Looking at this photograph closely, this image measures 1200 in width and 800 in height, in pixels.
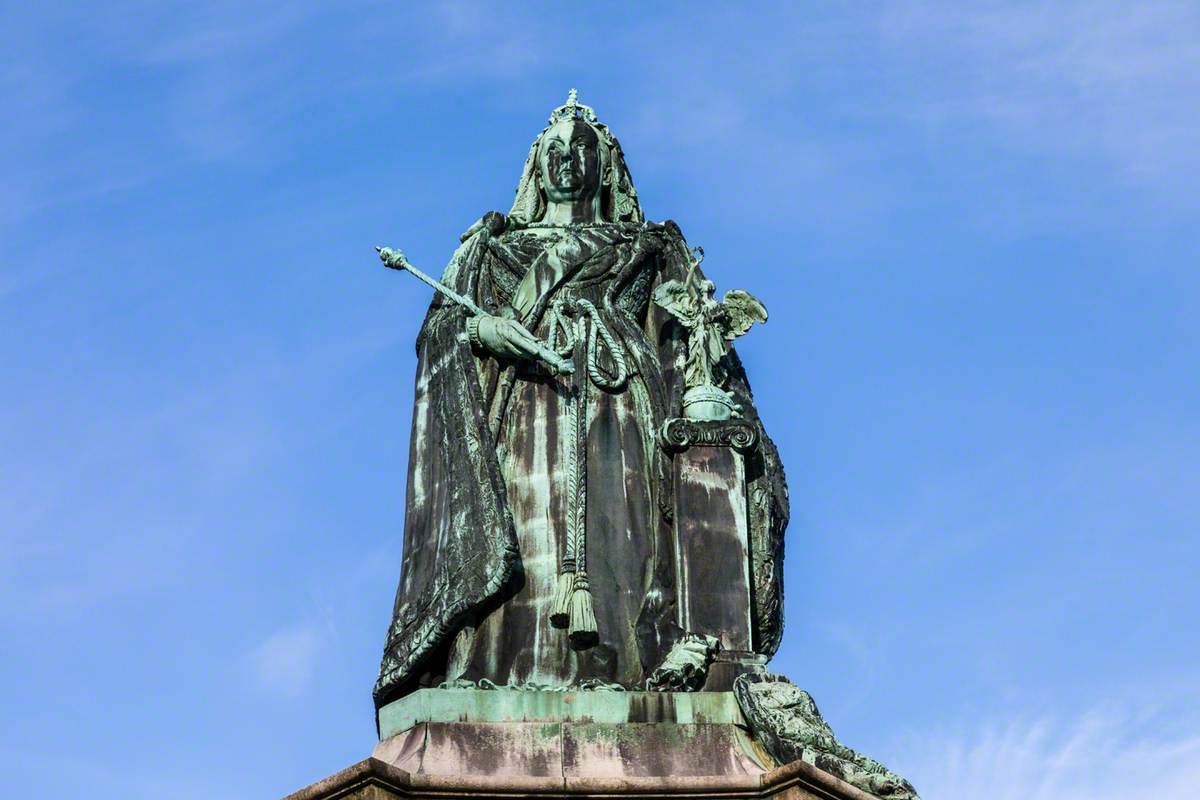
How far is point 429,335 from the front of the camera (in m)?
20.1

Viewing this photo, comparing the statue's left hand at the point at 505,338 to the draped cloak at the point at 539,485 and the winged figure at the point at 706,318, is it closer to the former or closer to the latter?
the draped cloak at the point at 539,485

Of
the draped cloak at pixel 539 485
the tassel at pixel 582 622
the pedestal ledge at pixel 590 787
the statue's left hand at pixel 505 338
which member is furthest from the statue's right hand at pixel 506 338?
the pedestal ledge at pixel 590 787

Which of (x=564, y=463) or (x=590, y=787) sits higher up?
(x=564, y=463)

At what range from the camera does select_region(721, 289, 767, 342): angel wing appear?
19.7 metres

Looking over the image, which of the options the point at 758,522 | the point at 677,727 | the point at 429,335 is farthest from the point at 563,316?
the point at 677,727

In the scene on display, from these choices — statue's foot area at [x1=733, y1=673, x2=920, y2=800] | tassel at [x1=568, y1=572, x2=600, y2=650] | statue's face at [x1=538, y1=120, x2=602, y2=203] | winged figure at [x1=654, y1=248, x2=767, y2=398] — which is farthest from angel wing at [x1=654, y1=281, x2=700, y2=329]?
statue's foot area at [x1=733, y1=673, x2=920, y2=800]

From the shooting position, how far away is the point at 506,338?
1927cm

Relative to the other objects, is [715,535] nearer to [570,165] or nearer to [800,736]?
[800,736]

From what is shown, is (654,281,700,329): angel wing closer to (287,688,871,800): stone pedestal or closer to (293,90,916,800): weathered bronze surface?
(293,90,916,800): weathered bronze surface

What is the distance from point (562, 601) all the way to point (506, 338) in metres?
2.51

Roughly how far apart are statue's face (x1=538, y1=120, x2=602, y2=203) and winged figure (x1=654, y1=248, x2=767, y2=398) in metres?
1.61

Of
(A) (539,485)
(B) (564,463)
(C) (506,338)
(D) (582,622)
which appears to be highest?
(C) (506,338)

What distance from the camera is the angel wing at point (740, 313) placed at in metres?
19.7

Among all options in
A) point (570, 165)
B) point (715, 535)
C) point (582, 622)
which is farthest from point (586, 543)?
point (570, 165)
